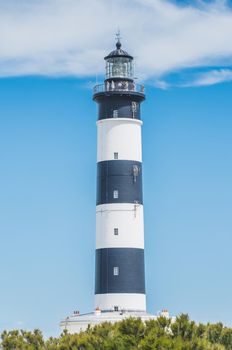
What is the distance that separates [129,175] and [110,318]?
8.05 metres

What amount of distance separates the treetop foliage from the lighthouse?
525 centimetres

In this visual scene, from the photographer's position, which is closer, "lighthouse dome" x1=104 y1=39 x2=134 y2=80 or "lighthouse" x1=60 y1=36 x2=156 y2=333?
"lighthouse" x1=60 y1=36 x2=156 y2=333

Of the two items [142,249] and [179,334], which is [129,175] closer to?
[142,249]

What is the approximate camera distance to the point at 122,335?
150ft

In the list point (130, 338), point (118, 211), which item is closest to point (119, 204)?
point (118, 211)

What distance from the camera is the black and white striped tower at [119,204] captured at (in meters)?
55.8

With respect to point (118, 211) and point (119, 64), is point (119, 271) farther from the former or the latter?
point (119, 64)

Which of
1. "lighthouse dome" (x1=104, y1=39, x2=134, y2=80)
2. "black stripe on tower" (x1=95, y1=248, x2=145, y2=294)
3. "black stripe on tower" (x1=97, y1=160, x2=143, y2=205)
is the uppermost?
"lighthouse dome" (x1=104, y1=39, x2=134, y2=80)

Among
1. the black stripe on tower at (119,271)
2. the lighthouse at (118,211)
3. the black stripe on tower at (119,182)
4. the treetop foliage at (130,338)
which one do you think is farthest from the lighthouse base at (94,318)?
the black stripe on tower at (119,182)

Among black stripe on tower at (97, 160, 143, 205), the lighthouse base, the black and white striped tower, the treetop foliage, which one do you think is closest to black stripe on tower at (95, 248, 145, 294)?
the black and white striped tower

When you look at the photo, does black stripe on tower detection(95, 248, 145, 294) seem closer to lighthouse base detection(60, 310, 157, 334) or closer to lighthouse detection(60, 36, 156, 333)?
lighthouse detection(60, 36, 156, 333)

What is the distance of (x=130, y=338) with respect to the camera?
148ft

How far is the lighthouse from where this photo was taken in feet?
183

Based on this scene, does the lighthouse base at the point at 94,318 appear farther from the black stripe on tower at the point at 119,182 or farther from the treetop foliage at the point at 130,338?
the black stripe on tower at the point at 119,182
